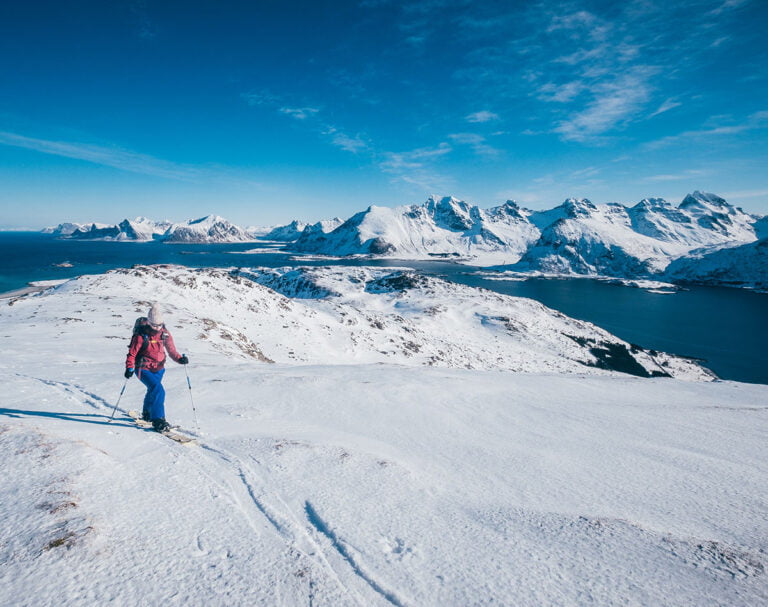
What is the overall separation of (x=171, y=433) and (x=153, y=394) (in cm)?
106

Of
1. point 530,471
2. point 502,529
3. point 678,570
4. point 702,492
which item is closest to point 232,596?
point 502,529

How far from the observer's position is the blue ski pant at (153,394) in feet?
24.0

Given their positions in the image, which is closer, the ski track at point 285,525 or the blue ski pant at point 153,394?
the ski track at point 285,525

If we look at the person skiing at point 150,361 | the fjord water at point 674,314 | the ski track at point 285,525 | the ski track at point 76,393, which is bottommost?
the fjord water at point 674,314

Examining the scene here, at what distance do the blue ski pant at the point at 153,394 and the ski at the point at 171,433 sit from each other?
0.63 feet

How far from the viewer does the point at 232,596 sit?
3.15 metres

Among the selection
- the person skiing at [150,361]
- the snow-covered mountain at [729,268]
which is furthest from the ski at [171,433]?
the snow-covered mountain at [729,268]

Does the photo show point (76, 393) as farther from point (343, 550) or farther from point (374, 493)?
point (343, 550)

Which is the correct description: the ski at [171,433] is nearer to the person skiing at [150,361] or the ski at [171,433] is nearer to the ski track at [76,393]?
the person skiing at [150,361]

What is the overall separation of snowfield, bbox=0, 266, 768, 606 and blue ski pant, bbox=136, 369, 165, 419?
475 mm

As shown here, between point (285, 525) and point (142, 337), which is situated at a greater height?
point (142, 337)

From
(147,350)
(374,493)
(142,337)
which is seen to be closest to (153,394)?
(147,350)

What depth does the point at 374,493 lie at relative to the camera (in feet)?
16.4

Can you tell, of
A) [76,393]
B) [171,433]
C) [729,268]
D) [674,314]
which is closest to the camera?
[171,433]
